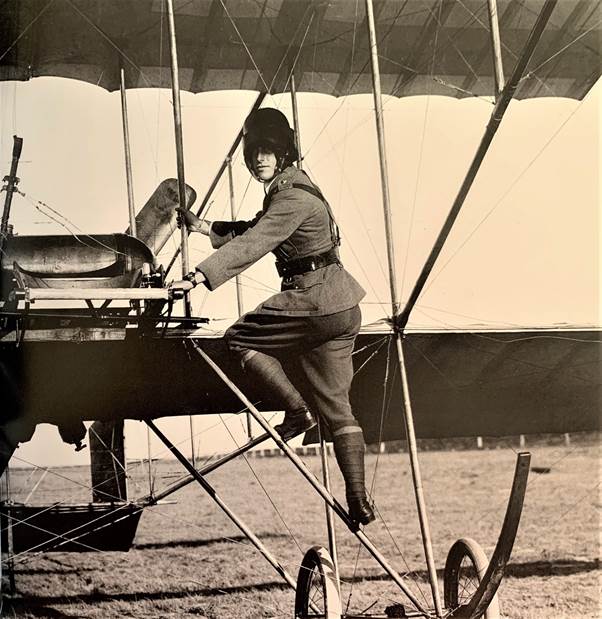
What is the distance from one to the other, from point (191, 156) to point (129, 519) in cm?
376

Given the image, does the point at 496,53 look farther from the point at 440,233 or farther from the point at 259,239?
the point at 259,239

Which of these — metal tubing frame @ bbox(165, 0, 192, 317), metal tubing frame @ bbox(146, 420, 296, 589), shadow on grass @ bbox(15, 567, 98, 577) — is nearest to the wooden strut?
metal tubing frame @ bbox(165, 0, 192, 317)

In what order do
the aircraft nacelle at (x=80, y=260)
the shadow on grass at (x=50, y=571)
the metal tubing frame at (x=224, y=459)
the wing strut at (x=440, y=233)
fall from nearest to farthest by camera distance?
the wing strut at (x=440, y=233) → the metal tubing frame at (x=224, y=459) → the aircraft nacelle at (x=80, y=260) → the shadow on grass at (x=50, y=571)

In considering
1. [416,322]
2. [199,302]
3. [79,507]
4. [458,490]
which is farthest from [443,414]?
[458,490]

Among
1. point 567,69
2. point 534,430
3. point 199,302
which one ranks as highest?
point 567,69

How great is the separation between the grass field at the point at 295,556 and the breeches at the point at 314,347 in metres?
0.84

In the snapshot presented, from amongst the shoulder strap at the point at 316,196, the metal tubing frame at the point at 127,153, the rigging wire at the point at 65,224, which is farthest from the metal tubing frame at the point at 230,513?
the metal tubing frame at the point at 127,153

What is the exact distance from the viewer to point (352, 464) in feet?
13.6

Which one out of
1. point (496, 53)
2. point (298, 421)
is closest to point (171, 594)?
point (298, 421)

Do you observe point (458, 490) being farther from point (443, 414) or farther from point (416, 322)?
point (416, 322)

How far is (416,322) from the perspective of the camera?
5020 millimetres

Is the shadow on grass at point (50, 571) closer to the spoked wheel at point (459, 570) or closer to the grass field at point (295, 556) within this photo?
the grass field at point (295, 556)

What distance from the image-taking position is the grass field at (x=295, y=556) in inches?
334

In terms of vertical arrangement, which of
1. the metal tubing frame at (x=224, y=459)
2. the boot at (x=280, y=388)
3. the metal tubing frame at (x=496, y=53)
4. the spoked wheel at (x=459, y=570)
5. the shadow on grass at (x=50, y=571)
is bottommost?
the shadow on grass at (x=50, y=571)
